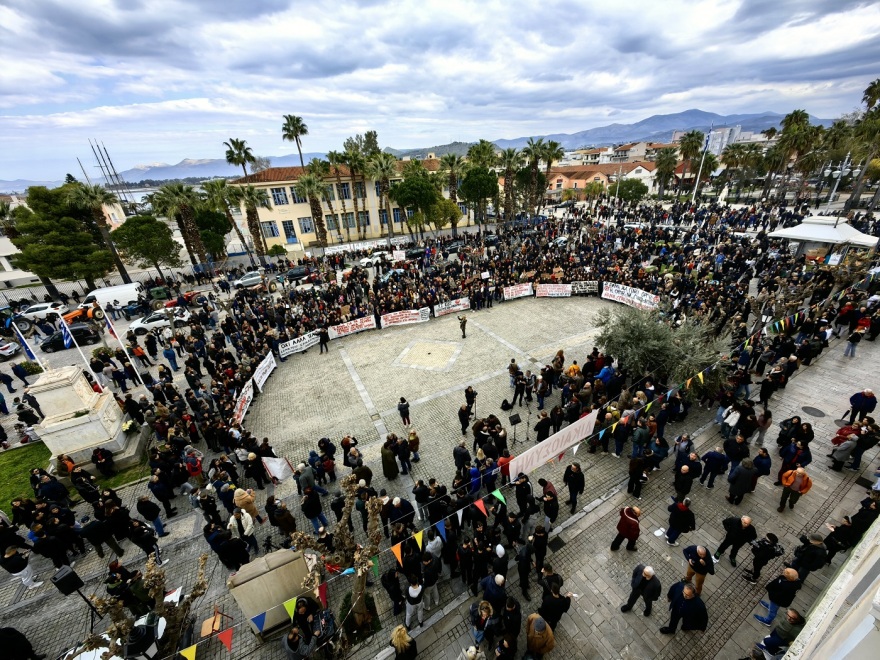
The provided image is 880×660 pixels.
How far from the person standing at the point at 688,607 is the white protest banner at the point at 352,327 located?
1788cm

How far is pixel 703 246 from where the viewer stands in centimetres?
2759

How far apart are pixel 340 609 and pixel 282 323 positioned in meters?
16.2

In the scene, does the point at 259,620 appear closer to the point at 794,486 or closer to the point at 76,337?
the point at 794,486

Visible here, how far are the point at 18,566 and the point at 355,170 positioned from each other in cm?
4170

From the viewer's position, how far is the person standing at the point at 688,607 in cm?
586

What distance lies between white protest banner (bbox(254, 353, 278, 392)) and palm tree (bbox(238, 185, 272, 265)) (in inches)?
1026

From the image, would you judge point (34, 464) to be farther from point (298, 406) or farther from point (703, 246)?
point (703, 246)

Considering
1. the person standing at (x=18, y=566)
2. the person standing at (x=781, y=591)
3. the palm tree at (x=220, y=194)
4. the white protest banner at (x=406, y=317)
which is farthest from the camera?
the palm tree at (x=220, y=194)

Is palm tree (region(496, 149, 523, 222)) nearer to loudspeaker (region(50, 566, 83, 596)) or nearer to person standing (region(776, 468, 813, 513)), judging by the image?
person standing (region(776, 468, 813, 513))

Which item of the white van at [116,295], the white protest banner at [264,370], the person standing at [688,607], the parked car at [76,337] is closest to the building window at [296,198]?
the white van at [116,295]

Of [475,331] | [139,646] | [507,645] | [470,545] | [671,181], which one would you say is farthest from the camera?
[671,181]

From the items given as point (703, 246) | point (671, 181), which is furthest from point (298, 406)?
point (671, 181)

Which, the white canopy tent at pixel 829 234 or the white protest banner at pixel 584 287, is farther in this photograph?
the white protest banner at pixel 584 287

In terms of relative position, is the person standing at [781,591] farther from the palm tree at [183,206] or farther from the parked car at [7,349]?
the palm tree at [183,206]
